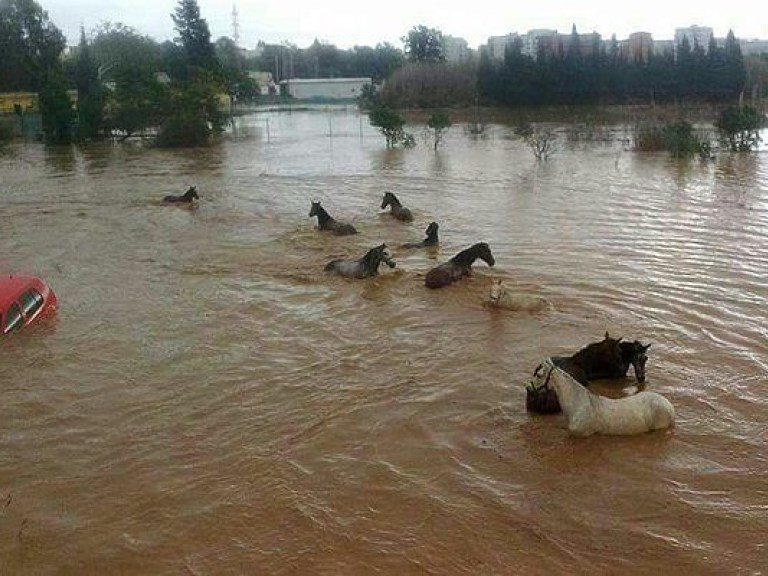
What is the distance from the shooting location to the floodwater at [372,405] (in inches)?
205

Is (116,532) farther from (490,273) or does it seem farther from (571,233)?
(571,233)

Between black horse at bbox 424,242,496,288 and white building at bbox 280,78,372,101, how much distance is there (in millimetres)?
79149

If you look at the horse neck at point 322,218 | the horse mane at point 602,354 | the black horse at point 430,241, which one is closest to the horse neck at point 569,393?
the horse mane at point 602,354

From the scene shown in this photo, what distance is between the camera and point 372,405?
7336 millimetres

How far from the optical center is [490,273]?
40.4 ft

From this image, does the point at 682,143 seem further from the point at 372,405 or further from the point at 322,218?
the point at 372,405

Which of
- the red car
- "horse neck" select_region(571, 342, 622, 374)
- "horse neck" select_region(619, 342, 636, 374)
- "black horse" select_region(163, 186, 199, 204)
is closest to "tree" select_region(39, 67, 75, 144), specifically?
"black horse" select_region(163, 186, 199, 204)

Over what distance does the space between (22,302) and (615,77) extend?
5420 cm

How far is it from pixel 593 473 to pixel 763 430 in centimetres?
179

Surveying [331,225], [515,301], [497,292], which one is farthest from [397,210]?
[515,301]

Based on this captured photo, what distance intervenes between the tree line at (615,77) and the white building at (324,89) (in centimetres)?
3428

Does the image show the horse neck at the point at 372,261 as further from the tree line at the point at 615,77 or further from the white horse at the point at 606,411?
the tree line at the point at 615,77

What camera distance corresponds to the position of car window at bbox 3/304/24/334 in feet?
31.0

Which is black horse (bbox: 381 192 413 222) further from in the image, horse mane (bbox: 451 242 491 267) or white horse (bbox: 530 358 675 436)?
white horse (bbox: 530 358 675 436)
